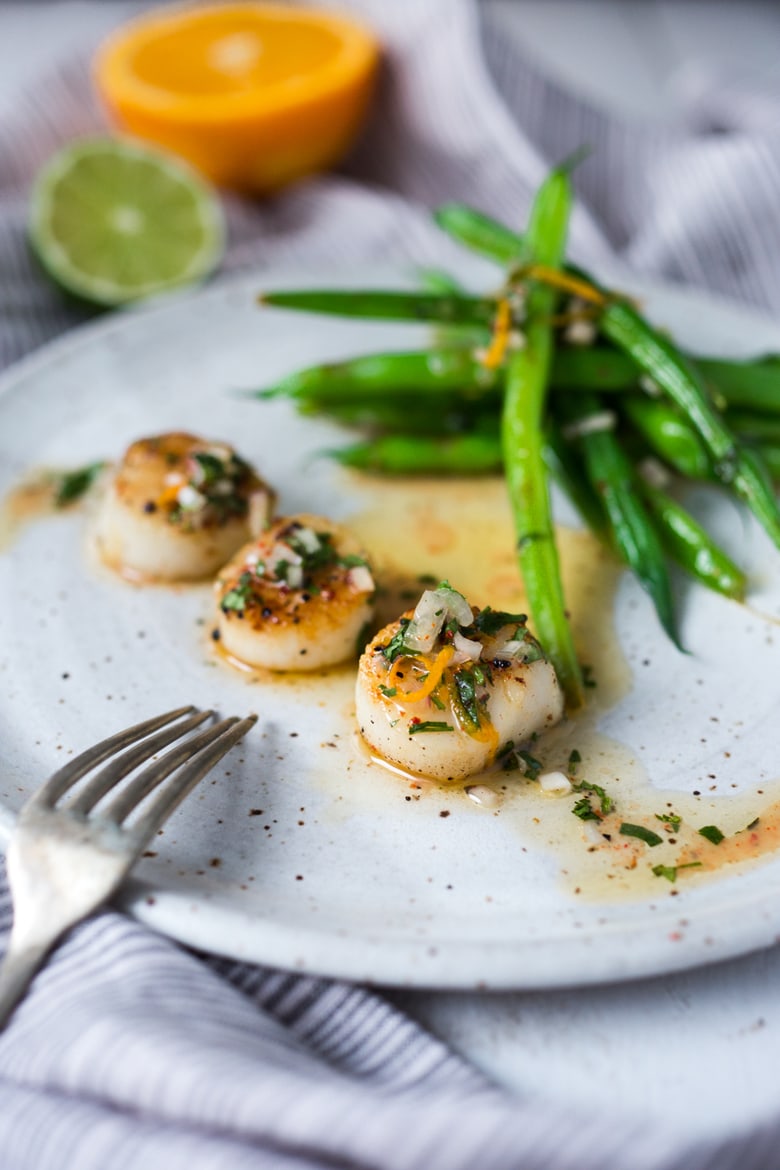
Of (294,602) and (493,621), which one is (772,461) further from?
(294,602)

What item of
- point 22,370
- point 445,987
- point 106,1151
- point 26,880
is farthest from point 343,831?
point 22,370

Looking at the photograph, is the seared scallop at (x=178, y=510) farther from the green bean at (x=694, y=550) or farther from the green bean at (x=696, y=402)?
the green bean at (x=696, y=402)

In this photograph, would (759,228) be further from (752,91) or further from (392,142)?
(392,142)

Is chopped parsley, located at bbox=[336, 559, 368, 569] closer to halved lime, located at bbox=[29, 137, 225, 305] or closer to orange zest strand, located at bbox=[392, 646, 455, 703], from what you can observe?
orange zest strand, located at bbox=[392, 646, 455, 703]

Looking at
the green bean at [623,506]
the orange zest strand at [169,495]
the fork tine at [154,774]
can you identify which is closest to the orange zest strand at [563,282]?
the green bean at [623,506]

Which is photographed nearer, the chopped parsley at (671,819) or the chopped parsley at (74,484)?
the chopped parsley at (671,819)

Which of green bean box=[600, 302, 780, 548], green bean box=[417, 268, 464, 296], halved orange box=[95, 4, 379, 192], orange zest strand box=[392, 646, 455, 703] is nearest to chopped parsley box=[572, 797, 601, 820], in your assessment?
orange zest strand box=[392, 646, 455, 703]
